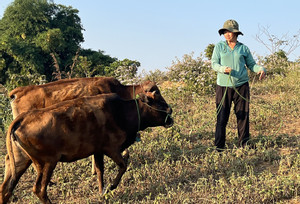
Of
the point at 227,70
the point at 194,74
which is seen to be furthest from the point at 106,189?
the point at 194,74

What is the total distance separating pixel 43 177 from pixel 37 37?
25226 mm

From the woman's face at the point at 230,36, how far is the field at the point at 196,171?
1612 mm

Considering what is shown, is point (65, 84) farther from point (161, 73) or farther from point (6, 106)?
point (161, 73)

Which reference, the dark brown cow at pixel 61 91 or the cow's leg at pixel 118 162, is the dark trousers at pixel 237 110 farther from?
the cow's leg at pixel 118 162

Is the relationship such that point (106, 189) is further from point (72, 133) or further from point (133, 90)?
point (133, 90)

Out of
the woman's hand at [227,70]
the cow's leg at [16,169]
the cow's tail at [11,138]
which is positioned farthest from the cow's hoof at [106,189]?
the woman's hand at [227,70]

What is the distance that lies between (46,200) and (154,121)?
207 centimetres

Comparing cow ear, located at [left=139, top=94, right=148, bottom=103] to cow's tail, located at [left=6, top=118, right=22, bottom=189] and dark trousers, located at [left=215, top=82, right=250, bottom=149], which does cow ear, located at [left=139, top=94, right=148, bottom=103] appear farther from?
cow's tail, located at [left=6, top=118, right=22, bottom=189]

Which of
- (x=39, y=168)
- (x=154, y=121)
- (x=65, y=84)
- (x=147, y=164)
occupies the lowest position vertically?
(x=147, y=164)

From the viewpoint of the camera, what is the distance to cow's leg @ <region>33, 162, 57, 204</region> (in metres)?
4.02

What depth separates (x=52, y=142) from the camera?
3.98 m

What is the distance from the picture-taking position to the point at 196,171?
17.2 feet

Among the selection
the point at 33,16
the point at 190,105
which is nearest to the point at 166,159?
the point at 190,105

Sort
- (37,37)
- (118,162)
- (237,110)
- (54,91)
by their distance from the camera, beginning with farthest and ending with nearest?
(37,37) < (237,110) < (54,91) < (118,162)
